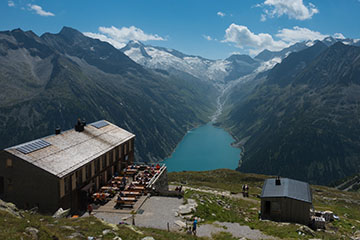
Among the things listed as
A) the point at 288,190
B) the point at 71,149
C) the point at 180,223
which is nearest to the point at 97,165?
the point at 71,149

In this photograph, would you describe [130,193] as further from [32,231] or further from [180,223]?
[32,231]

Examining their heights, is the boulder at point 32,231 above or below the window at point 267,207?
above

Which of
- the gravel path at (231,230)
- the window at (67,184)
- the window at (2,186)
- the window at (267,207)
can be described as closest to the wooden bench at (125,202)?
the window at (67,184)

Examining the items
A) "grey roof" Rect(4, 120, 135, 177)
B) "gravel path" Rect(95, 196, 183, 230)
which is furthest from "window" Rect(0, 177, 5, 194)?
"gravel path" Rect(95, 196, 183, 230)

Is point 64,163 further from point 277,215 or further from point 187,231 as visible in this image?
point 277,215

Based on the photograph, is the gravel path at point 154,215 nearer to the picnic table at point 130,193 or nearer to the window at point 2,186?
the picnic table at point 130,193
